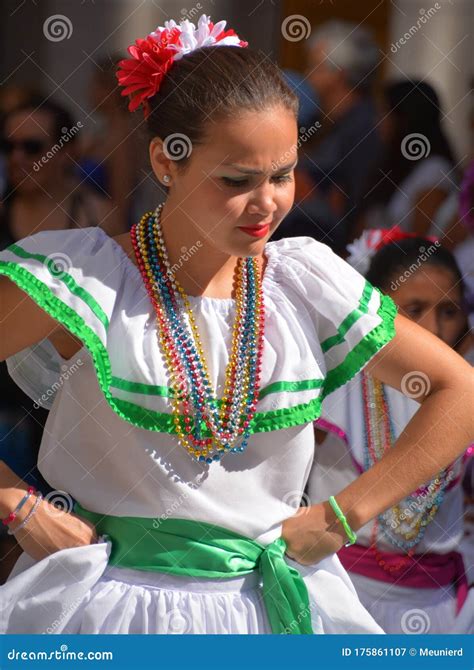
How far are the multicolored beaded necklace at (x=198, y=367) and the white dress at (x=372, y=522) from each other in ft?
2.87

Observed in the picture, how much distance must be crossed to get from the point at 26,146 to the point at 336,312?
1.09 metres

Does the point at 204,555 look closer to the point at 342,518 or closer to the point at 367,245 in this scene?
the point at 342,518

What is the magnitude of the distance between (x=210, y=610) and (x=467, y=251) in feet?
4.97

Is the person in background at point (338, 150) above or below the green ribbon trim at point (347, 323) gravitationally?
above

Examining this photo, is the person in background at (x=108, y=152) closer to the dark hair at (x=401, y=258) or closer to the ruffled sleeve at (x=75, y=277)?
the dark hair at (x=401, y=258)

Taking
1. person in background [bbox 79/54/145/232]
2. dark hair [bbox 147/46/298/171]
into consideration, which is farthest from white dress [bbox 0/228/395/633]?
person in background [bbox 79/54/145/232]

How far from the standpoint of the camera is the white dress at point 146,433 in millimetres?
1673

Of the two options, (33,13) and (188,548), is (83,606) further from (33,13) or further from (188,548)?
(33,13)
